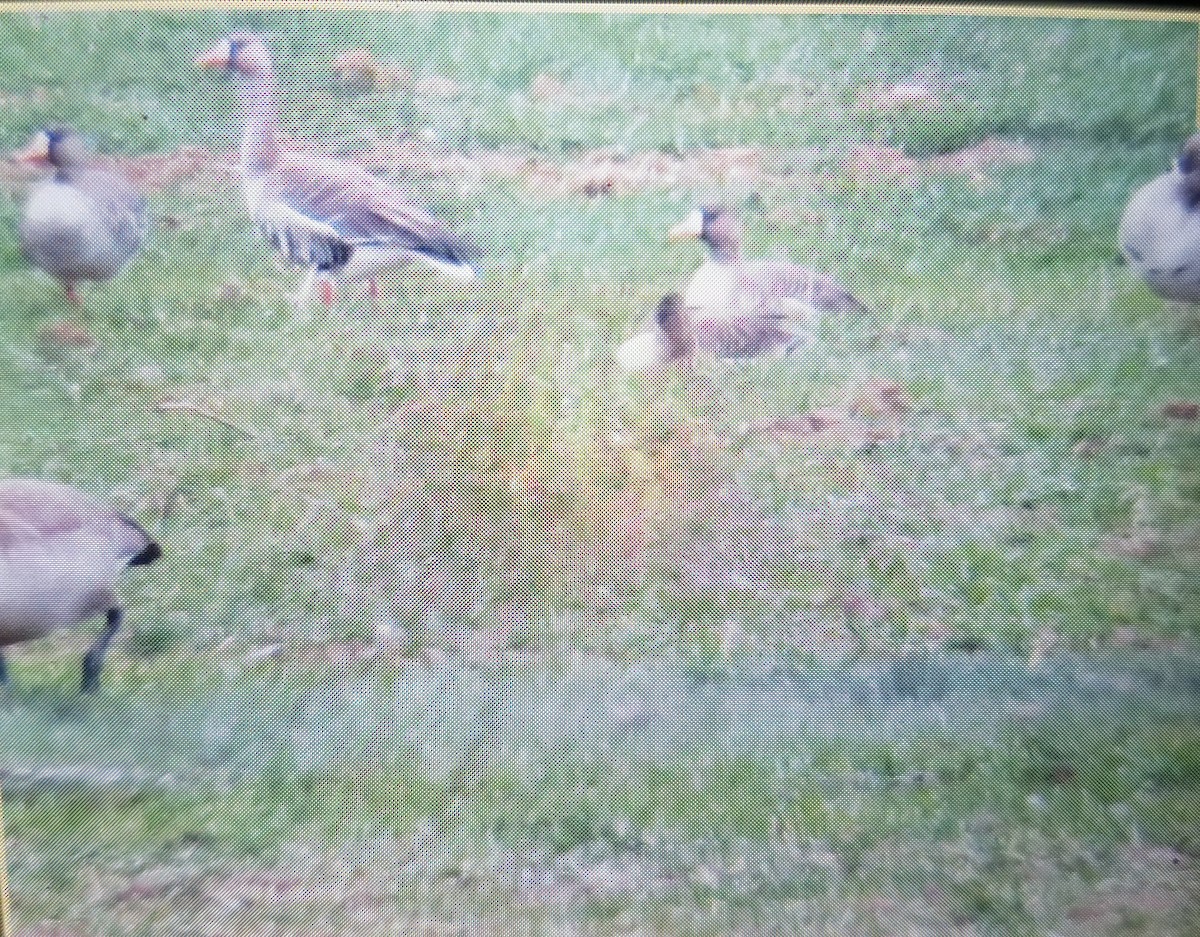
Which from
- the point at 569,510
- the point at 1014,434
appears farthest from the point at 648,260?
the point at 1014,434

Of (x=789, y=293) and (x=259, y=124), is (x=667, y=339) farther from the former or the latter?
(x=259, y=124)

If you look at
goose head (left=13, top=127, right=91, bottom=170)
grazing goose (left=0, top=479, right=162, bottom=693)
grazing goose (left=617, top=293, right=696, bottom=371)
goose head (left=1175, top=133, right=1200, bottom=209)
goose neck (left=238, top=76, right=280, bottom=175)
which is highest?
goose head (left=1175, top=133, right=1200, bottom=209)

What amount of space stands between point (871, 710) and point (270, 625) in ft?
2.24

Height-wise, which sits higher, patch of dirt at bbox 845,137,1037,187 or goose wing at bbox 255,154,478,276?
patch of dirt at bbox 845,137,1037,187

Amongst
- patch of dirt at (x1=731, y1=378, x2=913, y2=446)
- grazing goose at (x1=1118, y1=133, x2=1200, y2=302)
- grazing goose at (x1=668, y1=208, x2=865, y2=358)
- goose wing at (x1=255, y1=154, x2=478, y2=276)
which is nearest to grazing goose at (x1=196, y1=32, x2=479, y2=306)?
goose wing at (x1=255, y1=154, x2=478, y2=276)

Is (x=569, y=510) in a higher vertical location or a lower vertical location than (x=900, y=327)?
lower

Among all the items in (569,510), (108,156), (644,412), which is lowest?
(569,510)

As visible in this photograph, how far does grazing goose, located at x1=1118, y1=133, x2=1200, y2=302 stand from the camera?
Answer: 4.46ft

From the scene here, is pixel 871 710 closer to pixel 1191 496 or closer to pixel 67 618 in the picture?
pixel 1191 496

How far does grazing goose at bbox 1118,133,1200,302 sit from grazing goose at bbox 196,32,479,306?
765mm

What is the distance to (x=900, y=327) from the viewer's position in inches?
53.0

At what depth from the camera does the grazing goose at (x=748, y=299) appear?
134 cm

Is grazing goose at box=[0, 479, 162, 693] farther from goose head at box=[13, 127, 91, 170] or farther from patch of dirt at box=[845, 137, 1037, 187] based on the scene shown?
patch of dirt at box=[845, 137, 1037, 187]

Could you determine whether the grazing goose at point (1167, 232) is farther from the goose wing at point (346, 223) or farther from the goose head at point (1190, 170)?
the goose wing at point (346, 223)
